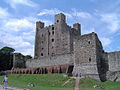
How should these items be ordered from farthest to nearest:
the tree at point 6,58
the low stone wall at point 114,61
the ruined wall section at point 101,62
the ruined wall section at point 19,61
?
the tree at point 6,58 → the ruined wall section at point 19,61 → the ruined wall section at point 101,62 → the low stone wall at point 114,61

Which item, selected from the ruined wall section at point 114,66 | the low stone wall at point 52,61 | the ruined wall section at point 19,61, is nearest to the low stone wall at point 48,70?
the low stone wall at point 52,61

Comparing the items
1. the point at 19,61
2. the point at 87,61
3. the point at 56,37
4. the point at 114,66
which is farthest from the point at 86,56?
the point at 56,37

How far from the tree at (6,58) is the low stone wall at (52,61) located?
551 inches

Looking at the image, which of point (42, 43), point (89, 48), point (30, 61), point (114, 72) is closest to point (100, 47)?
point (89, 48)

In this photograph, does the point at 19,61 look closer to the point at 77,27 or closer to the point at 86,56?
the point at 86,56

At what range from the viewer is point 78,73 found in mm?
27016

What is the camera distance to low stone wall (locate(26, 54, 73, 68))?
31.7 m

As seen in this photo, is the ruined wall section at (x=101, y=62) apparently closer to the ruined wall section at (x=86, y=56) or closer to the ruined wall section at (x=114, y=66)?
the ruined wall section at (x=114, y=66)

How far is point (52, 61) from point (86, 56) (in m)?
10.6

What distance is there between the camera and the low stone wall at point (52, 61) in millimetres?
31742

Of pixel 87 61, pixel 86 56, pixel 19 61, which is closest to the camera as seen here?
pixel 87 61

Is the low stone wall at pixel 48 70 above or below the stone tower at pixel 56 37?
below

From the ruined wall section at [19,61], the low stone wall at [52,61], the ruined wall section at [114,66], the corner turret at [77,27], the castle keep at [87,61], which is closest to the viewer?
the ruined wall section at [114,66]

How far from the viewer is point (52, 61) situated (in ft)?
116
